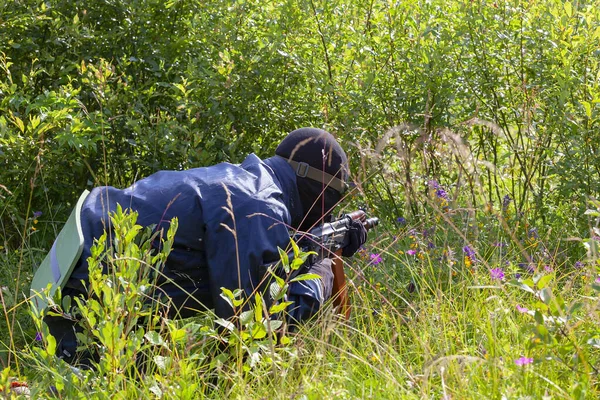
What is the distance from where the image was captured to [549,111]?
4180 millimetres

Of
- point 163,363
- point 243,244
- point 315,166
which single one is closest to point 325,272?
point 315,166

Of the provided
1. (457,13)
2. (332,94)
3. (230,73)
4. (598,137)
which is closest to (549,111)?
(598,137)

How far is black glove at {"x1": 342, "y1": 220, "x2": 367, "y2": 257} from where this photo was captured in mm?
3434

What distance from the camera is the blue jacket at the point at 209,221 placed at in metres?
2.74

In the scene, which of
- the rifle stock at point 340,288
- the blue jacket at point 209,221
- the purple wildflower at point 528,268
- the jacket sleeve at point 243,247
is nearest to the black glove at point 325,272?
the rifle stock at point 340,288

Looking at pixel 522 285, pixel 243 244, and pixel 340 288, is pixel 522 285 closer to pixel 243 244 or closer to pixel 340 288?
pixel 243 244

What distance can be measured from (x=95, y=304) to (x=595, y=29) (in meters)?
2.99

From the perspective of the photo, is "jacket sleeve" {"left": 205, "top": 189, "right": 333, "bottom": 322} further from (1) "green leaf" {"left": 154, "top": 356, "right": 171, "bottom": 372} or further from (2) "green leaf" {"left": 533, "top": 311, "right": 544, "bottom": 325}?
(2) "green leaf" {"left": 533, "top": 311, "right": 544, "bottom": 325}

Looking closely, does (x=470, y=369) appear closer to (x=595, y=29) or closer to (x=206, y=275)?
(x=206, y=275)

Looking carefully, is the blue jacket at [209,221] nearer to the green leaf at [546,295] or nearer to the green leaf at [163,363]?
the green leaf at [163,363]

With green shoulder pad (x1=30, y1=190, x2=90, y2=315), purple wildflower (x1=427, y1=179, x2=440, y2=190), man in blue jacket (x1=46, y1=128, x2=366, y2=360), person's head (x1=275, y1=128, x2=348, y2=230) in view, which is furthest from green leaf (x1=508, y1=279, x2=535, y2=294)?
purple wildflower (x1=427, y1=179, x2=440, y2=190)

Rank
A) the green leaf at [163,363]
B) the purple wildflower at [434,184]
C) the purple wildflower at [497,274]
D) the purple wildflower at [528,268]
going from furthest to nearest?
the purple wildflower at [434,184]
the purple wildflower at [528,268]
the purple wildflower at [497,274]
the green leaf at [163,363]

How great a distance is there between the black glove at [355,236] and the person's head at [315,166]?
8.8 inches

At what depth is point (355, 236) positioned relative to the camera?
3445 millimetres
